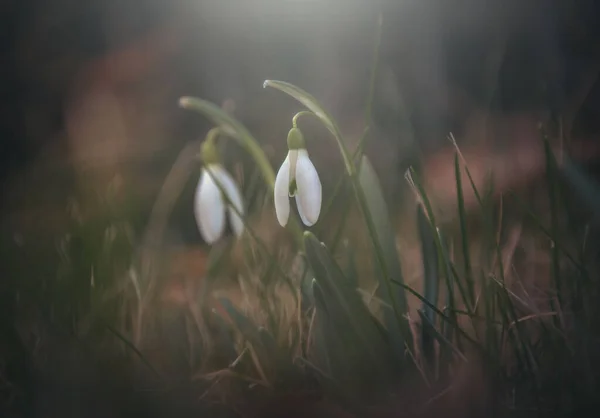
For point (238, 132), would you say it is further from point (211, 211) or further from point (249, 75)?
point (249, 75)

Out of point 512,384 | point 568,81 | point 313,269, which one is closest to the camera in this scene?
point 512,384

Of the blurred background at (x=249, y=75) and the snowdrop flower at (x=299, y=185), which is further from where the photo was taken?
the blurred background at (x=249, y=75)

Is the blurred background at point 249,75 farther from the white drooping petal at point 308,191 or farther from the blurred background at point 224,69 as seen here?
the white drooping petal at point 308,191

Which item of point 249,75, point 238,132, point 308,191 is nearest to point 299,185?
point 308,191

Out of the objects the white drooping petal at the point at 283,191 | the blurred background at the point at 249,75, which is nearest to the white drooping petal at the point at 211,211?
the white drooping petal at the point at 283,191

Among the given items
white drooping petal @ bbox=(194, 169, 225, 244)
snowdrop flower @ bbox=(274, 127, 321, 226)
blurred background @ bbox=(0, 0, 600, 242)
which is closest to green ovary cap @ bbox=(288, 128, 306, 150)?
snowdrop flower @ bbox=(274, 127, 321, 226)

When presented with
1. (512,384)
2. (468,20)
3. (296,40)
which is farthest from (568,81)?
(512,384)

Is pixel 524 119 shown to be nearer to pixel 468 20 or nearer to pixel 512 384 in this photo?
pixel 468 20
